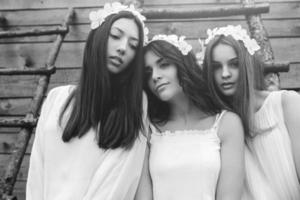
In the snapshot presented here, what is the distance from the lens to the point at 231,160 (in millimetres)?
2119

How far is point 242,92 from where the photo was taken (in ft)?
7.19

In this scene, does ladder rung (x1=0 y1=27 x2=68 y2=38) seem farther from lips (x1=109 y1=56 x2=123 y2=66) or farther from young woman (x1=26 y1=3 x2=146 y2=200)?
lips (x1=109 y1=56 x2=123 y2=66)

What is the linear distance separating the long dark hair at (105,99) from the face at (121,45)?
0.07ft

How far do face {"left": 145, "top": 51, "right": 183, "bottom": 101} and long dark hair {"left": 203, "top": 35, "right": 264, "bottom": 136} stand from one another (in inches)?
6.1

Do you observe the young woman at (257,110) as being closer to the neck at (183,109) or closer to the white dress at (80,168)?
the neck at (183,109)

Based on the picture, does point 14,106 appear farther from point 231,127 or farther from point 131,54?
point 231,127

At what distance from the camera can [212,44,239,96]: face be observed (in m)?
2.21

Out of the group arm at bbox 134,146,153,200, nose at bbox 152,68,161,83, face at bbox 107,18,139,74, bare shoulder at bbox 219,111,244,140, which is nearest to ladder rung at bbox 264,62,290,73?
bare shoulder at bbox 219,111,244,140

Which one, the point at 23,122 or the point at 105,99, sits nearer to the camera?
the point at 105,99

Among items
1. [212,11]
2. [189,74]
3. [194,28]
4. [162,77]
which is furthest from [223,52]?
[194,28]

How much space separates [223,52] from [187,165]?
0.56 m

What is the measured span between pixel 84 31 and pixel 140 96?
1.39 metres

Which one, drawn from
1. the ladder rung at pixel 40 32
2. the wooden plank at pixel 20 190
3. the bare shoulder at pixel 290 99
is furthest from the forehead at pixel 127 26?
the wooden plank at pixel 20 190

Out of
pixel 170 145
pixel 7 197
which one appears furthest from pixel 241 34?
pixel 7 197
